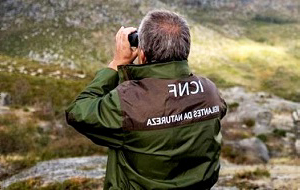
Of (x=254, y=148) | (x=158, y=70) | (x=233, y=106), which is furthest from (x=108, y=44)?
(x=158, y=70)

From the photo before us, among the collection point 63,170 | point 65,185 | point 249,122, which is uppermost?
point 65,185

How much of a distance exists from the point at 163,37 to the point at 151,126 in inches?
26.9

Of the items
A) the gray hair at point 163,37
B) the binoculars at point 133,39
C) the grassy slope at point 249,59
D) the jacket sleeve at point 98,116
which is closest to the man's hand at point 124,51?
the binoculars at point 133,39

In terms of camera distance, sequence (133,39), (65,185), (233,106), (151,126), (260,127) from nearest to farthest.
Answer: (151,126), (133,39), (65,185), (260,127), (233,106)

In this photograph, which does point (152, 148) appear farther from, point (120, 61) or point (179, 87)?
point (120, 61)

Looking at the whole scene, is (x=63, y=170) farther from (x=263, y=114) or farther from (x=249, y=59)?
(x=249, y=59)

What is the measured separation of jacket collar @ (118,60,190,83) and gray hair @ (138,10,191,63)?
5 cm

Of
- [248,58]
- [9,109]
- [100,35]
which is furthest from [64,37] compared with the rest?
[9,109]

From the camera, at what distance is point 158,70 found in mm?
4020

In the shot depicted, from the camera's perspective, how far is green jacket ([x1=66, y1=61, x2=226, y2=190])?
394 cm

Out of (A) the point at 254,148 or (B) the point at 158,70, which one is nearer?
(B) the point at 158,70

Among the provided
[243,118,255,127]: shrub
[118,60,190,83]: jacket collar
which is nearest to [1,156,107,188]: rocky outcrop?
[118,60,190,83]: jacket collar

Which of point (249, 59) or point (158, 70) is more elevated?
point (158, 70)

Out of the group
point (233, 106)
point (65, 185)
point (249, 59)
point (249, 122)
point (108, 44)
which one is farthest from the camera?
point (249, 59)
